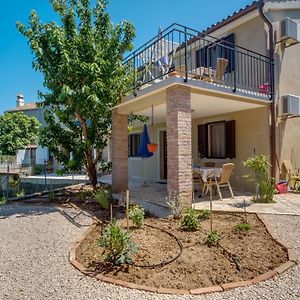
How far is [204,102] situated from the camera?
9.63 meters

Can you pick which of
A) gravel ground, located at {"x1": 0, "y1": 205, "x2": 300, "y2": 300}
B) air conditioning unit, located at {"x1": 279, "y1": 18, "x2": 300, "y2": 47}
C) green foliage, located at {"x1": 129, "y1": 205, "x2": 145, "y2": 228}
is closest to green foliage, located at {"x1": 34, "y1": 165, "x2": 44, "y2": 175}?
gravel ground, located at {"x1": 0, "y1": 205, "x2": 300, "y2": 300}

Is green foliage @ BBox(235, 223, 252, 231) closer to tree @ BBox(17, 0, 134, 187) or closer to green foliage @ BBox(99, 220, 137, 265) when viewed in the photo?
green foliage @ BBox(99, 220, 137, 265)

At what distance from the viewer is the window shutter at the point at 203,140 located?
13016 millimetres

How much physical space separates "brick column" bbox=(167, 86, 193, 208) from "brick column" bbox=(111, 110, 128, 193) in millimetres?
4038

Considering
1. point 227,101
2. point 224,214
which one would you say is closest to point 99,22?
point 227,101

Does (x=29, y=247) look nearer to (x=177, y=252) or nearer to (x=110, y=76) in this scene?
(x=177, y=252)

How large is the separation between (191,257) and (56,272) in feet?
7.60

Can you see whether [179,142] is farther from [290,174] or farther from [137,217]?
[290,174]

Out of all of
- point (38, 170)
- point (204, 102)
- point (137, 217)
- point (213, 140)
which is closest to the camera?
point (137, 217)

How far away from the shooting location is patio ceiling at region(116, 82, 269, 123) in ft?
28.3

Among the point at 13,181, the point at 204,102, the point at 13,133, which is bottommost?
the point at 13,181

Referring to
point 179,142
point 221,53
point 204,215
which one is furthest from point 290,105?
point 204,215

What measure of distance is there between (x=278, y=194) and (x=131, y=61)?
7.94 meters

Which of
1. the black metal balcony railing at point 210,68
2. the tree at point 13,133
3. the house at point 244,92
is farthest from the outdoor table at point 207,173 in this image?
the tree at point 13,133
